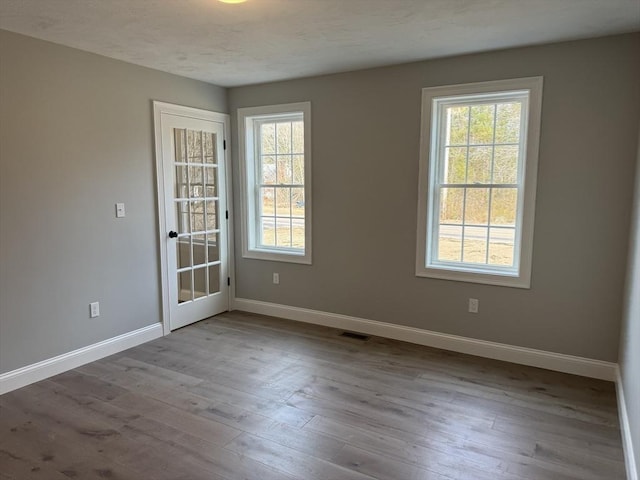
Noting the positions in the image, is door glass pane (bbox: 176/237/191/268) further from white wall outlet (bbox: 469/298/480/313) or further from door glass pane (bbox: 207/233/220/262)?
white wall outlet (bbox: 469/298/480/313)

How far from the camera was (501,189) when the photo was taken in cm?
344

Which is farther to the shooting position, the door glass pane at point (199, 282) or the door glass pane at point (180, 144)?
the door glass pane at point (199, 282)

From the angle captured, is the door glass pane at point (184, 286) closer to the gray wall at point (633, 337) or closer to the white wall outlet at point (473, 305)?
the white wall outlet at point (473, 305)

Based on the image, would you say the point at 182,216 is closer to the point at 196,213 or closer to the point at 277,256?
the point at 196,213

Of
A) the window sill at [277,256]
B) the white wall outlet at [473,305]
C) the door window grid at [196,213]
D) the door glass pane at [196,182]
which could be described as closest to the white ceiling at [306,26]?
the door window grid at [196,213]

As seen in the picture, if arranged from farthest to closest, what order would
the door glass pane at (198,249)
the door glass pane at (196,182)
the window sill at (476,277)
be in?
the door glass pane at (198,249) < the door glass pane at (196,182) < the window sill at (476,277)

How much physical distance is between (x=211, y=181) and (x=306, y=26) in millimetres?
2216

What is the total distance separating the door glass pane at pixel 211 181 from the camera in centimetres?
445

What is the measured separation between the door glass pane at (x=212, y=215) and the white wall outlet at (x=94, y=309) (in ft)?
4.59

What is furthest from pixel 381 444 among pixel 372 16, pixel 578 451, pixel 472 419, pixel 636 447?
pixel 372 16

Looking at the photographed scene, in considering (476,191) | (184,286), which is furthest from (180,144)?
(476,191)

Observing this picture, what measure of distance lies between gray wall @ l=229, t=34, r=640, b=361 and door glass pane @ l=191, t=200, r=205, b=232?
509 mm

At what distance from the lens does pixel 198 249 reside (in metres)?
4.45

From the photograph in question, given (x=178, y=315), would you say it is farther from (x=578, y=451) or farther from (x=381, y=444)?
(x=578, y=451)
